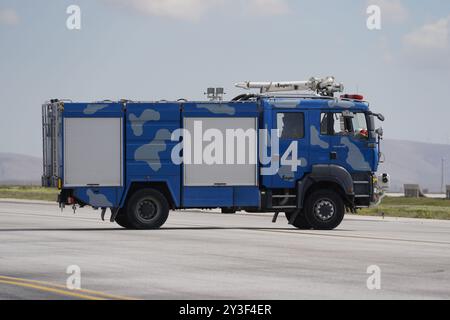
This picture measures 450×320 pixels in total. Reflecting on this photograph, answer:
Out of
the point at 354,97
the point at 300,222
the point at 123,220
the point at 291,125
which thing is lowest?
the point at 300,222

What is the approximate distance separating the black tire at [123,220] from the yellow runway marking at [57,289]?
43.8 ft

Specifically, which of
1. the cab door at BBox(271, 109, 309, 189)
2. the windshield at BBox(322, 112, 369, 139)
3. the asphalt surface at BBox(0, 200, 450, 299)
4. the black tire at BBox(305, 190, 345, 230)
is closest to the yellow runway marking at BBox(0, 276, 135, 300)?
the asphalt surface at BBox(0, 200, 450, 299)

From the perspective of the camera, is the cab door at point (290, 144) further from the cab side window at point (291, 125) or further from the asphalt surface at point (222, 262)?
the asphalt surface at point (222, 262)

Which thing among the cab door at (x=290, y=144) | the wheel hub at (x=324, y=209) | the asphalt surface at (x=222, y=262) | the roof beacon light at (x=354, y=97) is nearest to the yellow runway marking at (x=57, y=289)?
the asphalt surface at (x=222, y=262)

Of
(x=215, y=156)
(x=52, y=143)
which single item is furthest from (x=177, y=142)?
(x=52, y=143)

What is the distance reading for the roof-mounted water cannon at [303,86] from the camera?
102ft

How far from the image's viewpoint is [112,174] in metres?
29.1

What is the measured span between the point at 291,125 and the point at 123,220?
5.14 m

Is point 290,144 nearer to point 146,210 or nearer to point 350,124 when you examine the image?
→ point 350,124

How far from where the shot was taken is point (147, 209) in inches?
1152

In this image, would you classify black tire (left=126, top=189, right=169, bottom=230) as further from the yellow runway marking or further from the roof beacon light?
the yellow runway marking

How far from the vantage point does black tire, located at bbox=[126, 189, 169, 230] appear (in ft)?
95.7
